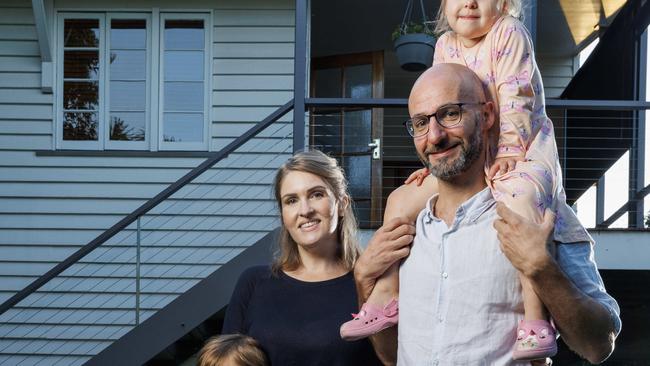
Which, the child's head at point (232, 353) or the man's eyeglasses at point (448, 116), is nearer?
the man's eyeglasses at point (448, 116)

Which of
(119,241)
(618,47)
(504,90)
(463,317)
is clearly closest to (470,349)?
(463,317)

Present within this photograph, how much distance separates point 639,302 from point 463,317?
6984 mm

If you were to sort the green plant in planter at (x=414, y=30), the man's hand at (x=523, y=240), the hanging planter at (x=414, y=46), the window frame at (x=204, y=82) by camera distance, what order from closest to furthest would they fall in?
the man's hand at (x=523, y=240)
the hanging planter at (x=414, y=46)
the green plant in planter at (x=414, y=30)
the window frame at (x=204, y=82)

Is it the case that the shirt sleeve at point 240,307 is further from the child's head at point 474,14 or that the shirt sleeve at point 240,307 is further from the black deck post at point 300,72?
the black deck post at point 300,72

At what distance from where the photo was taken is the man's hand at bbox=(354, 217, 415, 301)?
7.13 ft

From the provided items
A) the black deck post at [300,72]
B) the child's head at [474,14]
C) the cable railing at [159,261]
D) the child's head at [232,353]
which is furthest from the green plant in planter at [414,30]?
the child's head at [474,14]

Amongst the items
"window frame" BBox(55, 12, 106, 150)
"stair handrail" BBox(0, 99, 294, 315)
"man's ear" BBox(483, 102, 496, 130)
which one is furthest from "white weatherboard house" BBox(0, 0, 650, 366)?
"man's ear" BBox(483, 102, 496, 130)

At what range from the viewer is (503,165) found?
2.09 metres

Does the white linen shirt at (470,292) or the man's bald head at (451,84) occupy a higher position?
the man's bald head at (451,84)

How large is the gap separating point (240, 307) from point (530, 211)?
1295 mm

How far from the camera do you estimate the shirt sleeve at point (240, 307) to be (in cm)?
297

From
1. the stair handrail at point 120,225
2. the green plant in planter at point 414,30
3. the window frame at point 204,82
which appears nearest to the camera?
the stair handrail at point 120,225

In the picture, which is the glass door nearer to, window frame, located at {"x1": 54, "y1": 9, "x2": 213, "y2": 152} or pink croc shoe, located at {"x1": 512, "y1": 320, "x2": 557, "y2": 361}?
window frame, located at {"x1": 54, "y1": 9, "x2": 213, "y2": 152}

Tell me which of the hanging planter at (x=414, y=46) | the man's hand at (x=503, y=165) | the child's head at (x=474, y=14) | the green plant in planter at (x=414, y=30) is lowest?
the man's hand at (x=503, y=165)
